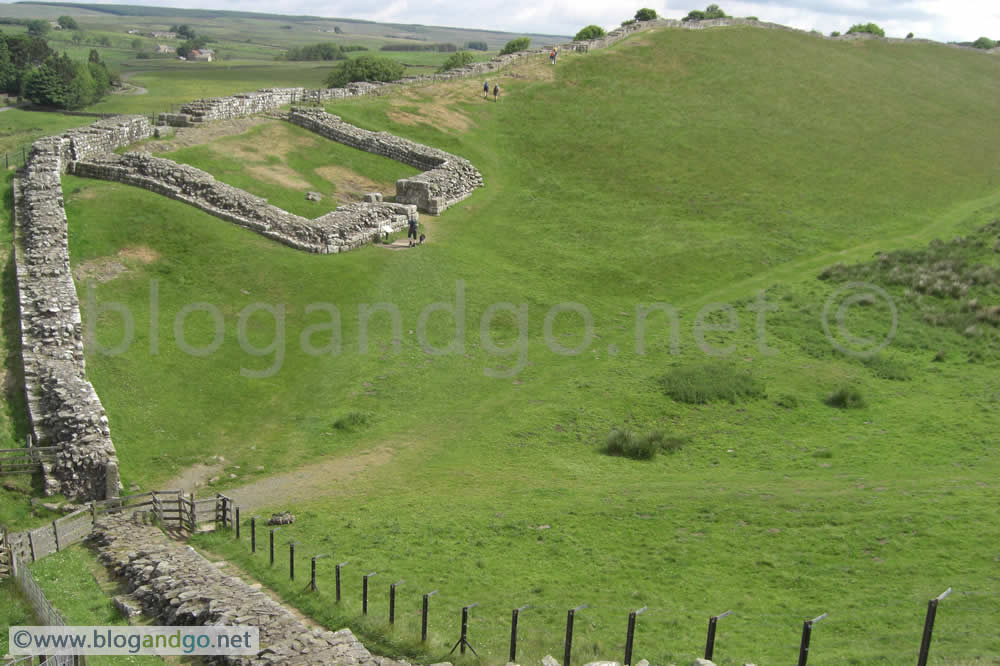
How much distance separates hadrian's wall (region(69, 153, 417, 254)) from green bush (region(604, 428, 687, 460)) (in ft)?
60.9

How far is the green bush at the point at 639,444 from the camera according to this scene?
27688 millimetres

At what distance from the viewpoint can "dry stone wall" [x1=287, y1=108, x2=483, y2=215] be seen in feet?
160

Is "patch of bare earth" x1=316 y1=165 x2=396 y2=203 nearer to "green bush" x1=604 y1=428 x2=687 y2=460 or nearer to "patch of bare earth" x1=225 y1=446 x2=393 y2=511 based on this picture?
"patch of bare earth" x1=225 y1=446 x2=393 y2=511

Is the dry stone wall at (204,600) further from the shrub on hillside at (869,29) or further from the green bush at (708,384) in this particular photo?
the shrub on hillside at (869,29)

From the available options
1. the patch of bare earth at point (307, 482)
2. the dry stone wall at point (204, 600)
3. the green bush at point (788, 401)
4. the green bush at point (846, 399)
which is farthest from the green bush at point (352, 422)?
the green bush at point (846, 399)

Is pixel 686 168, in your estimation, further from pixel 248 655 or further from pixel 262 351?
pixel 248 655

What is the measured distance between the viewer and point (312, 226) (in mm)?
40188

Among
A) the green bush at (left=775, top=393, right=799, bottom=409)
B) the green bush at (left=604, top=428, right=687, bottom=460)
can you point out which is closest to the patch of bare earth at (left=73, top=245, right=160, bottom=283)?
the green bush at (left=604, top=428, right=687, bottom=460)

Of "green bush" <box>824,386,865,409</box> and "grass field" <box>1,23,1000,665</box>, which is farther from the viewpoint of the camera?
"green bush" <box>824,386,865,409</box>

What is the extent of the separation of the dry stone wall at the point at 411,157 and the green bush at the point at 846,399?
25083 millimetres

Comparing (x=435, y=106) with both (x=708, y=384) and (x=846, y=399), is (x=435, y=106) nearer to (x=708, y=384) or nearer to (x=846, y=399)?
(x=708, y=384)

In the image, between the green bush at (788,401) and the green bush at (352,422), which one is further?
the green bush at (788,401)

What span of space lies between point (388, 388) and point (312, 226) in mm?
12461

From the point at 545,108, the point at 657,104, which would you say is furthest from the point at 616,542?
the point at 657,104
